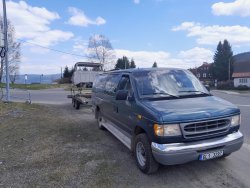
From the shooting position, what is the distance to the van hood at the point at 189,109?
14.9ft

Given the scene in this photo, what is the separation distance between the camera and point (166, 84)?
230 inches

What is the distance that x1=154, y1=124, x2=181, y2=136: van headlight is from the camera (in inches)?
178

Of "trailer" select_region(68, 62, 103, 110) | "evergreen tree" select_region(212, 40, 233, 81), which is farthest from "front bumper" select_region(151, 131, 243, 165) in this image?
"evergreen tree" select_region(212, 40, 233, 81)

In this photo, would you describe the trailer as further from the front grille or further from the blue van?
the front grille

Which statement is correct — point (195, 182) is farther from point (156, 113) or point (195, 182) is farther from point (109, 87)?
point (109, 87)

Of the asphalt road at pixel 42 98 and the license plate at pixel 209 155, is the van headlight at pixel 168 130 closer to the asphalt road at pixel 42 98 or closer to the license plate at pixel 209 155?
the license plate at pixel 209 155

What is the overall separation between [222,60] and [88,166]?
67314 millimetres

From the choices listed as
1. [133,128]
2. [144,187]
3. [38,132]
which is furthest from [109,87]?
[144,187]

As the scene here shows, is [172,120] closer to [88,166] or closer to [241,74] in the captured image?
[88,166]

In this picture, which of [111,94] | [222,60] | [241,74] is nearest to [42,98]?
[111,94]

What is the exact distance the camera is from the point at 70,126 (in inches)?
380

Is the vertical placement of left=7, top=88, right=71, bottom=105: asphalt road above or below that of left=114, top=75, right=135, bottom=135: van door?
below

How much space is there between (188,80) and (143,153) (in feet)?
6.75

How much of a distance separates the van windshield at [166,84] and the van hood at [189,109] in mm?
388
